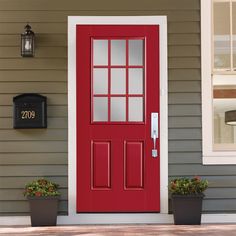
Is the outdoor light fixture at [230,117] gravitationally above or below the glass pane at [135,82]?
below

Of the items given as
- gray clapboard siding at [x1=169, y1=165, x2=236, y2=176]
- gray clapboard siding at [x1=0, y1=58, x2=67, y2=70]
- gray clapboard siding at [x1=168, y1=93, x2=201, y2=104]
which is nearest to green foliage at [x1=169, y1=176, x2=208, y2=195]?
gray clapboard siding at [x1=169, y1=165, x2=236, y2=176]

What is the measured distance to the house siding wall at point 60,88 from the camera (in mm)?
A: 6863

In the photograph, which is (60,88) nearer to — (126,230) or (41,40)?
(41,40)

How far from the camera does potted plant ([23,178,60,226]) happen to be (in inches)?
260

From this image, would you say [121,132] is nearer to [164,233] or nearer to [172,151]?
[172,151]

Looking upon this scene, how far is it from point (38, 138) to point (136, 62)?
1297 millimetres

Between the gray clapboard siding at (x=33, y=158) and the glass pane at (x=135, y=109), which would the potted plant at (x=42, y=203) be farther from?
the glass pane at (x=135, y=109)

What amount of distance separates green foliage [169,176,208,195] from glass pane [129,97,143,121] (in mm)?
783

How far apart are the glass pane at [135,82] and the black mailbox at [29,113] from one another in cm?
93

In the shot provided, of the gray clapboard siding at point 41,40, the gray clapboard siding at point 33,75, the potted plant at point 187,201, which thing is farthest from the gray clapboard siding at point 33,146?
the potted plant at point 187,201

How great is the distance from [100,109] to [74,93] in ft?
1.05

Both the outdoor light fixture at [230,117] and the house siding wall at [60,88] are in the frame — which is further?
the outdoor light fixture at [230,117]

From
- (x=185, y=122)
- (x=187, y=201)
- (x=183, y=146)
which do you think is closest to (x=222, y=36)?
(x=185, y=122)

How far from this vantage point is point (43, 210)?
6621 mm
